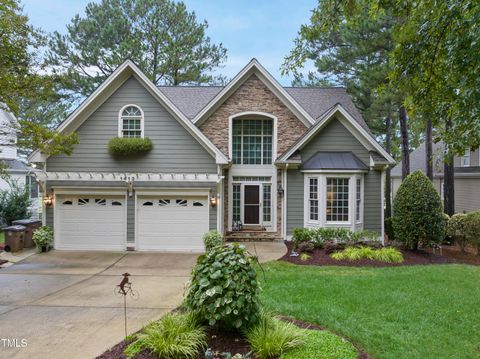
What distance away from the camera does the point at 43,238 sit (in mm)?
11406

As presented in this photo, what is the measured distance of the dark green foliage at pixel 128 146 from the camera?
462 inches

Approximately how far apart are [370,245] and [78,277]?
9087 mm

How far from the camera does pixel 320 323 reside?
527 centimetres

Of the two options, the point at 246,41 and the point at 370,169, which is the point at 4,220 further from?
the point at 370,169

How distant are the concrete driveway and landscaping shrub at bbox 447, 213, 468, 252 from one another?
7.55m

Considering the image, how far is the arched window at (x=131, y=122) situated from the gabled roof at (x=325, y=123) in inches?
206

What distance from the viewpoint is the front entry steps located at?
13.6m

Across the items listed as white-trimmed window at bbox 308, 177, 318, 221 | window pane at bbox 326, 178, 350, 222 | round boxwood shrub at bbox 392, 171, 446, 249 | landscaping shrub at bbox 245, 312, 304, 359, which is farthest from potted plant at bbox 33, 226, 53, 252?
round boxwood shrub at bbox 392, 171, 446, 249

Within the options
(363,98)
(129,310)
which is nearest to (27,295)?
(129,310)

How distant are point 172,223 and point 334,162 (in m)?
6.27

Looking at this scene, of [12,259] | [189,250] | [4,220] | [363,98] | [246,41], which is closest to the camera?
[12,259]

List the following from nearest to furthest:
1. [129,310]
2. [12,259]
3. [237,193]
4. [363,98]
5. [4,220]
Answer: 1. [129,310]
2. [12,259]
3. [237,193]
4. [4,220]
5. [363,98]

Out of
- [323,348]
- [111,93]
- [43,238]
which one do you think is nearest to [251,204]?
[111,93]

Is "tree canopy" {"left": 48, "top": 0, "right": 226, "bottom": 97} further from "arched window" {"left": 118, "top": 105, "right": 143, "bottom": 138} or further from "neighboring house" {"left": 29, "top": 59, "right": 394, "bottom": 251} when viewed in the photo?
"arched window" {"left": 118, "top": 105, "right": 143, "bottom": 138}
